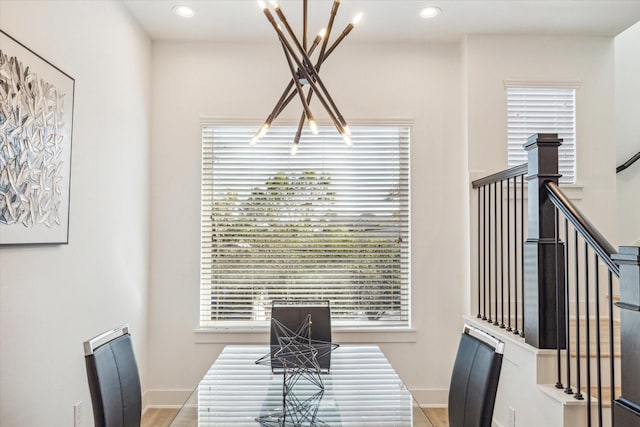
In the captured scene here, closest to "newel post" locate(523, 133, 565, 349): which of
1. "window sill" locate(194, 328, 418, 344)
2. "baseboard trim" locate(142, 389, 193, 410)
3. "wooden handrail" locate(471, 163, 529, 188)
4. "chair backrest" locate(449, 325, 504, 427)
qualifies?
"wooden handrail" locate(471, 163, 529, 188)

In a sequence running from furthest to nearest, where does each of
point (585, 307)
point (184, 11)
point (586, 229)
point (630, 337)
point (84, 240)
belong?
point (184, 11), point (84, 240), point (585, 307), point (586, 229), point (630, 337)

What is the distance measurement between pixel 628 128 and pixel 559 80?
3.16 feet

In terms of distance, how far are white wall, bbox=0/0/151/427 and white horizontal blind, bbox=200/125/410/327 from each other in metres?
0.58

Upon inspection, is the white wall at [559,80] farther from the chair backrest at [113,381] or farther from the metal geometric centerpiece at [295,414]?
the chair backrest at [113,381]

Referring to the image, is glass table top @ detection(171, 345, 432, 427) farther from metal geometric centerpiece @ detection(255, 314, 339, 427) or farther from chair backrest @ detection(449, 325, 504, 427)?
chair backrest @ detection(449, 325, 504, 427)

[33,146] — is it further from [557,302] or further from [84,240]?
[557,302]

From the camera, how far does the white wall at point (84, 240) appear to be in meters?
1.96

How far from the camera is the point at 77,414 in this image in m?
2.47

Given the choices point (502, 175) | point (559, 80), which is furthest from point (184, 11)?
point (559, 80)

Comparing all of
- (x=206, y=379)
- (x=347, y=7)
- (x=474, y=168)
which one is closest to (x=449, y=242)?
(x=474, y=168)

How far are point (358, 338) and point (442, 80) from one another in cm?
224

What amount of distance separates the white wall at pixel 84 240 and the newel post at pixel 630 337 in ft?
7.87

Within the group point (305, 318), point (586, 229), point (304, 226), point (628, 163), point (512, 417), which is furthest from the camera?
point (628, 163)

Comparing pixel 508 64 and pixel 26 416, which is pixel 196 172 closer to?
pixel 26 416
